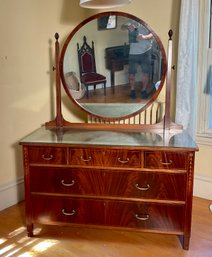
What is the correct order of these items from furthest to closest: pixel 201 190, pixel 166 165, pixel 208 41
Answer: pixel 201 190, pixel 208 41, pixel 166 165

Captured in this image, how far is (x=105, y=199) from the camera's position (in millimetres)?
1885

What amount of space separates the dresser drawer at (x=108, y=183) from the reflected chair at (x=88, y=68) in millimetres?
730

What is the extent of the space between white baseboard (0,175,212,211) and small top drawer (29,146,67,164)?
67 cm

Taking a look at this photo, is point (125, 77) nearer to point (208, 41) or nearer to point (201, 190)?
→ point (208, 41)

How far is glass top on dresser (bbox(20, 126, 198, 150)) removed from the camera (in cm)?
181

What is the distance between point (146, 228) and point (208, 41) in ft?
5.16

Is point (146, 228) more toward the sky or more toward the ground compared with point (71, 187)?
more toward the ground

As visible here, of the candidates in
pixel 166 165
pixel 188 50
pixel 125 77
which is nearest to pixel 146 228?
pixel 166 165

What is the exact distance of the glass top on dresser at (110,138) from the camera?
1.81 metres

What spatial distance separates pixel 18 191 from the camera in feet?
8.24

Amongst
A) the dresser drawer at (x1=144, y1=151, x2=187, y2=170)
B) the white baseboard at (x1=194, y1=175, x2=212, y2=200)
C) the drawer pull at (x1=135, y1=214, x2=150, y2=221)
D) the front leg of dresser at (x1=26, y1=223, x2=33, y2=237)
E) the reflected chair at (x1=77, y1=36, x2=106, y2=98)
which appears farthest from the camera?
the white baseboard at (x1=194, y1=175, x2=212, y2=200)

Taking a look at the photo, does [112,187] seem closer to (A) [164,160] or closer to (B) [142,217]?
(B) [142,217]

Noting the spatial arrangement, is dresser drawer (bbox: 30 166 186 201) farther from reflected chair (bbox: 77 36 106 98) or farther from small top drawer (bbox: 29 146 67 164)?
reflected chair (bbox: 77 36 106 98)

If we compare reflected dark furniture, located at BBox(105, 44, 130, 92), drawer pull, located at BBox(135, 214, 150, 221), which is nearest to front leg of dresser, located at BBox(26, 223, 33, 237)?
drawer pull, located at BBox(135, 214, 150, 221)
